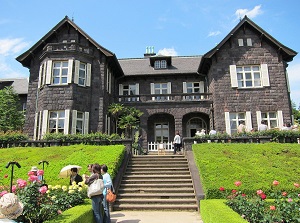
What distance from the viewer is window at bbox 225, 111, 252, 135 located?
19016mm

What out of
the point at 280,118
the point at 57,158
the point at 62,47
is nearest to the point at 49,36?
the point at 62,47

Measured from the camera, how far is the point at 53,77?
18.8m

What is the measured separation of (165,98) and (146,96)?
1.70 meters

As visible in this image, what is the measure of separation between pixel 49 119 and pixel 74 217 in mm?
14095

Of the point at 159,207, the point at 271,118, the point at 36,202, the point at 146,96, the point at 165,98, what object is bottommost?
the point at 159,207

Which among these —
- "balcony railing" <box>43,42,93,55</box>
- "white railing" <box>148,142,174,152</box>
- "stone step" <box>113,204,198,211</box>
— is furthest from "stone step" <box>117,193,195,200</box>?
"balcony railing" <box>43,42,93,55</box>

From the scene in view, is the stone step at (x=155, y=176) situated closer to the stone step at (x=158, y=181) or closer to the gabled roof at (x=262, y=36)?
the stone step at (x=158, y=181)

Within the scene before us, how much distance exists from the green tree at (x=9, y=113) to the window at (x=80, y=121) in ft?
28.1

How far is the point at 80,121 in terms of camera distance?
18641 millimetres

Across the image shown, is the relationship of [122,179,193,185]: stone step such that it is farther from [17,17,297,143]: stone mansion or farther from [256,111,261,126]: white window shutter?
[256,111,261,126]: white window shutter

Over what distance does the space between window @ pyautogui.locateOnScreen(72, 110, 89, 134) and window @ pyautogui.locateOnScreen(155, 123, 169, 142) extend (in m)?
7.52

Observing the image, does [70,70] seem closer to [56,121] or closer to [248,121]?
[56,121]

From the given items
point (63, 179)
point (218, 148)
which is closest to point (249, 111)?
point (218, 148)

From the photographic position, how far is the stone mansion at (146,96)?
18516 millimetres
